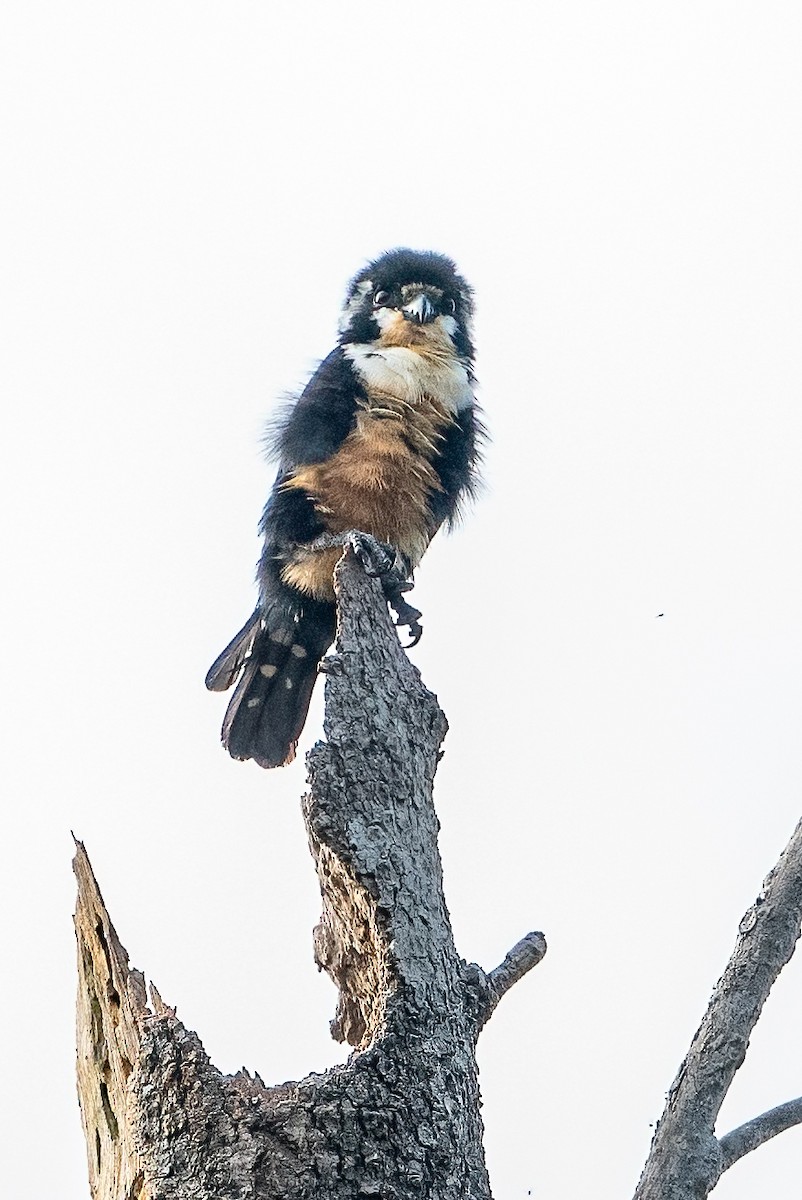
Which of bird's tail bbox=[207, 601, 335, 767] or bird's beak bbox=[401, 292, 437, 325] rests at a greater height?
bird's beak bbox=[401, 292, 437, 325]

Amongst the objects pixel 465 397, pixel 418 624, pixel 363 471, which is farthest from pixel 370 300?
pixel 418 624

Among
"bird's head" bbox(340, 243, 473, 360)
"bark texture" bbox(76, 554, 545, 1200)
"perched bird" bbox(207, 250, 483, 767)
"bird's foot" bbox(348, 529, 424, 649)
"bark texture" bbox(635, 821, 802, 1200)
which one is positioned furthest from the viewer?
"bird's head" bbox(340, 243, 473, 360)

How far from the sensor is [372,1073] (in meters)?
2.11

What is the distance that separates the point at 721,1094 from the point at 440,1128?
54 cm

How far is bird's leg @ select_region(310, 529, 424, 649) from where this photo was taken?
3.30 m

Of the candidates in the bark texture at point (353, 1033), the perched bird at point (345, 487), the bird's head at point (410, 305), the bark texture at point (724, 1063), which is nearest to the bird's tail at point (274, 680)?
the perched bird at point (345, 487)

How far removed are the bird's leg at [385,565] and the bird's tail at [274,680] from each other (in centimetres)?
26

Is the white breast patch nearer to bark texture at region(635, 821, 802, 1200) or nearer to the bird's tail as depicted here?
the bird's tail

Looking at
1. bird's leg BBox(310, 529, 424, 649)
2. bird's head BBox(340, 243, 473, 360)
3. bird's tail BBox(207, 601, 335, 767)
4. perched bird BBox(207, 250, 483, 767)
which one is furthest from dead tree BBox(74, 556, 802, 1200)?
bird's head BBox(340, 243, 473, 360)

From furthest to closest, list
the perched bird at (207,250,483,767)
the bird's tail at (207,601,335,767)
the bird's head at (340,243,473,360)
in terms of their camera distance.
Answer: the bird's head at (340,243,473,360) → the bird's tail at (207,601,335,767) → the perched bird at (207,250,483,767)

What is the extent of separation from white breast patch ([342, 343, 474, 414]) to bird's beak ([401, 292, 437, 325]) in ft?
0.44

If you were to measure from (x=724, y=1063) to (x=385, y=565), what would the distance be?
1.46 metres

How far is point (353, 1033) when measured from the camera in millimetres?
2555

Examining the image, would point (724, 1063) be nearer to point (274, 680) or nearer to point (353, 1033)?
point (353, 1033)
